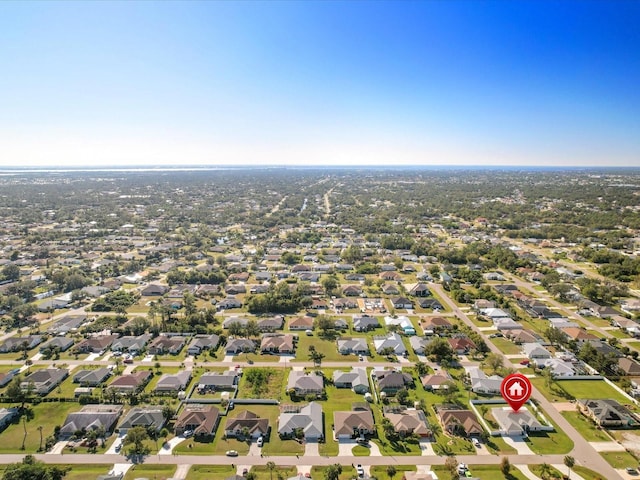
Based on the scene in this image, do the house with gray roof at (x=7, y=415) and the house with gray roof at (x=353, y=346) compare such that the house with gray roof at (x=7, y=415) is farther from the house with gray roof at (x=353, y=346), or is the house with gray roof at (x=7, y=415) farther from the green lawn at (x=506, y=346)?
the green lawn at (x=506, y=346)

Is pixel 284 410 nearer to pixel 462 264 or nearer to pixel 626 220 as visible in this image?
pixel 462 264

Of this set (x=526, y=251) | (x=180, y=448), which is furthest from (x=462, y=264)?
(x=180, y=448)

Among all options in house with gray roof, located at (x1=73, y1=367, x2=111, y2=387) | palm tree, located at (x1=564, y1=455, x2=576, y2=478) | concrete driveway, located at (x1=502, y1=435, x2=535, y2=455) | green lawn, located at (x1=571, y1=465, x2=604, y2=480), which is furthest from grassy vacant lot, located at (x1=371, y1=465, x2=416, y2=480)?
house with gray roof, located at (x1=73, y1=367, x2=111, y2=387)

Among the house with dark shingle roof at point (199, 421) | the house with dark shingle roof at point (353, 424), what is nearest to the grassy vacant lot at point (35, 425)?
the house with dark shingle roof at point (199, 421)

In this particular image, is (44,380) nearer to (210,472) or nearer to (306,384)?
(210,472)

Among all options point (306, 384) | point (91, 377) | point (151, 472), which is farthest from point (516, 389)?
point (91, 377)

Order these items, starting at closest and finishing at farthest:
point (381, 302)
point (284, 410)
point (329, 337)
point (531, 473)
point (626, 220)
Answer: point (531, 473) → point (284, 410) → point (329, 337) → point (381, 302) → point (626, 220)

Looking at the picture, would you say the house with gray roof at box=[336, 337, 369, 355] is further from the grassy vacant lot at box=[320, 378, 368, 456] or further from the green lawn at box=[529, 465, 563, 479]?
the green lawn at box=[529, 465, 563, 479]

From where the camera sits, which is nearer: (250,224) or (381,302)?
(381,302)
